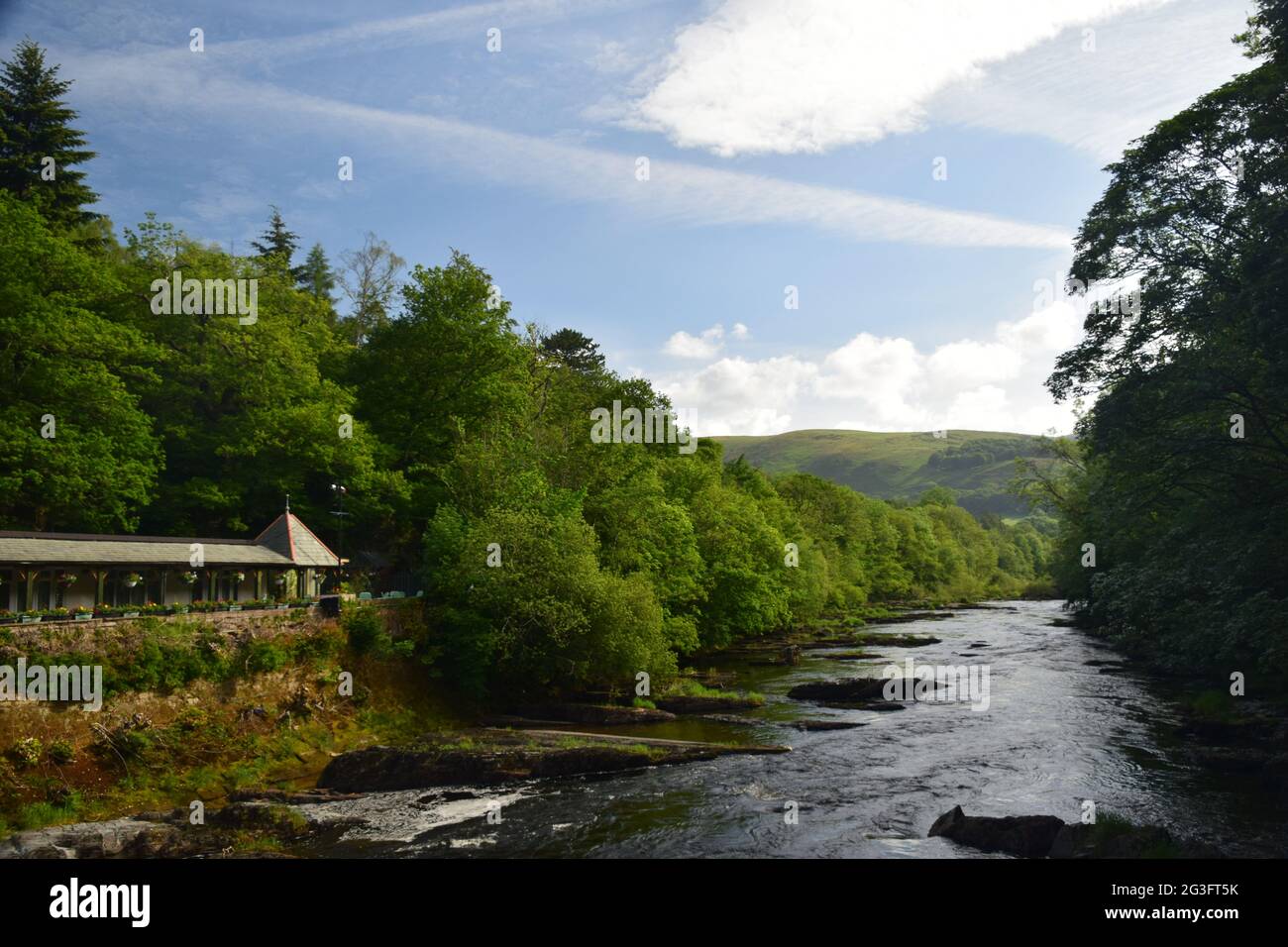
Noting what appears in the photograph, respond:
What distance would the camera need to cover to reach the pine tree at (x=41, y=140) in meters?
51.6

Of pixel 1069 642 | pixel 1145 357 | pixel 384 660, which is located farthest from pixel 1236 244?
pixel 1069 642

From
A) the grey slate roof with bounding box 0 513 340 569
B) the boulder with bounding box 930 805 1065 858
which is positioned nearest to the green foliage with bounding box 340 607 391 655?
the grey slate roof with bounding box 0 513 340 569

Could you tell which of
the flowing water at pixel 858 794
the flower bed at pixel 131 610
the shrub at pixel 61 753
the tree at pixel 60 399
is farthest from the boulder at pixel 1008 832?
the tree at pixel 60 399

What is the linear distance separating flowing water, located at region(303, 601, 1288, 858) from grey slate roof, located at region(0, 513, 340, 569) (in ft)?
45.5

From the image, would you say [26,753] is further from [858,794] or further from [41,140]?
[41,140]

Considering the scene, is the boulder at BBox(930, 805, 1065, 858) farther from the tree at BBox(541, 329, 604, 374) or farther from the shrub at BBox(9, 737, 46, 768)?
the tree at BBox(541, 329, 604, 374)

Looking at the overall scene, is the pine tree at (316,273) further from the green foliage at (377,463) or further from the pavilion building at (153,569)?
the pavilion building at (153,569)

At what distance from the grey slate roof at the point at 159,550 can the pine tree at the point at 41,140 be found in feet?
108

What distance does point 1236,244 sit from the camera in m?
29.0

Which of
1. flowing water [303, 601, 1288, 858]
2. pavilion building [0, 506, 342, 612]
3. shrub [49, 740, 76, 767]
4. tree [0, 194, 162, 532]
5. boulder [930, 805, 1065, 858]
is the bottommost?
flowing water [303, 601, 1288, 858]

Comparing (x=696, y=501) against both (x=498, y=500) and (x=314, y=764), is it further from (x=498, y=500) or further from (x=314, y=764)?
(x=314, y=764)

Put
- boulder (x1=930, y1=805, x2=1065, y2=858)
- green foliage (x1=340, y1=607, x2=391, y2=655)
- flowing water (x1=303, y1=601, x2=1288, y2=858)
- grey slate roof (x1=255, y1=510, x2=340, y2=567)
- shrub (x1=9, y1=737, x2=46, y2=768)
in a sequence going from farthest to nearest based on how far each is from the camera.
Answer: grey slate roof (x1=255, y1=510, x2=340, y2=567), green foliage (x1=340, y1=607, x2=391, y2=655), shrub (x1=9, y1=737, x2=46, y2=768), flowing water (x1=303, y1=601, x2=1288, y2=858), boulder (x1=930, y1=805, x2=1065, y2=858)

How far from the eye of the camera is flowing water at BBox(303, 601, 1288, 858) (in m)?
20.7

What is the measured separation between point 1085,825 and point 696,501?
152 ft
